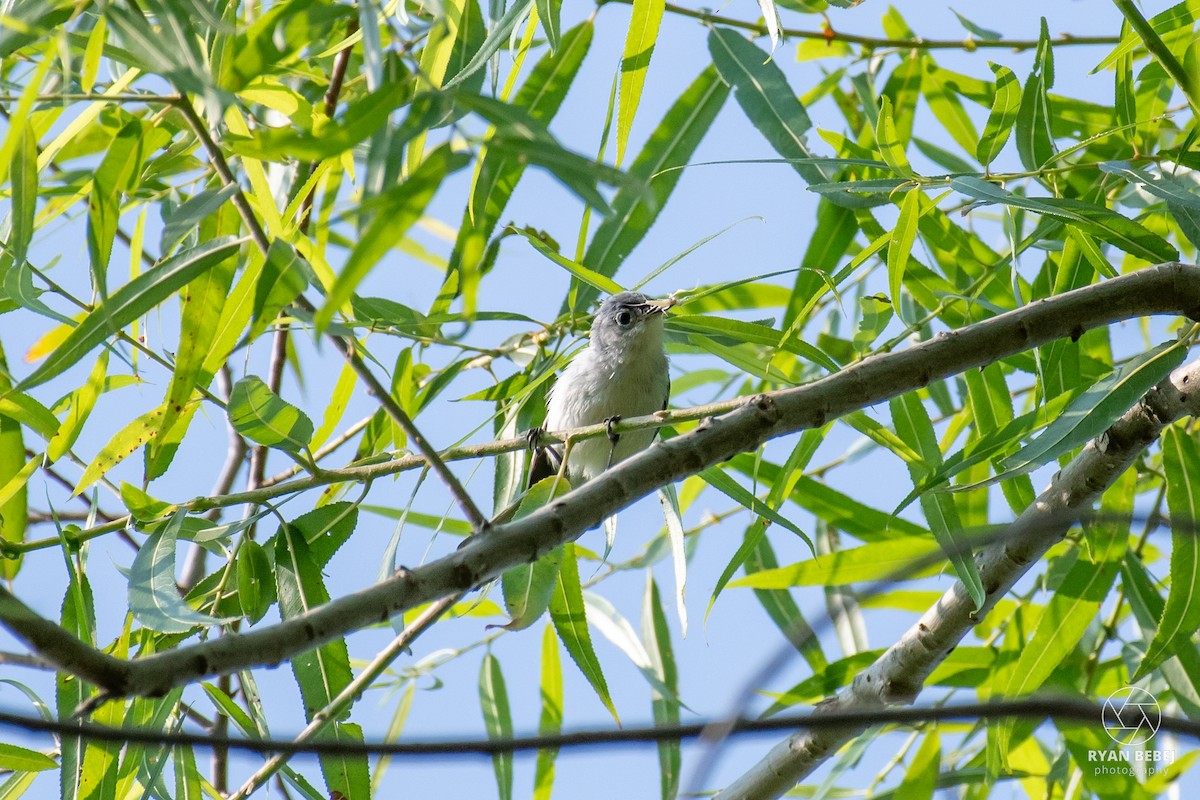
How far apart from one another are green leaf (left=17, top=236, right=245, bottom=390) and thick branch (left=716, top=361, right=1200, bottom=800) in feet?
3.57

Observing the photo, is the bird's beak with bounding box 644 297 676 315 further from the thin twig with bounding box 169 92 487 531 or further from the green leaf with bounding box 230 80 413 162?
the green leaf with bounding box 230 80 413 162

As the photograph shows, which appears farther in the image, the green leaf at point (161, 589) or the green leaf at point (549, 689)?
the green leaf at point (549, 689)

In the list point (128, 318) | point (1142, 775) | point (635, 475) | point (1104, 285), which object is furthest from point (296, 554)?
point (1142, 775)

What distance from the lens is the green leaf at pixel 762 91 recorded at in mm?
2131

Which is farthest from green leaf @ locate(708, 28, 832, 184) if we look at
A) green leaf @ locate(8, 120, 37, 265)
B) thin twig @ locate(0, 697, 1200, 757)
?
thin twig @ locate(0, 697, 1200, 757)

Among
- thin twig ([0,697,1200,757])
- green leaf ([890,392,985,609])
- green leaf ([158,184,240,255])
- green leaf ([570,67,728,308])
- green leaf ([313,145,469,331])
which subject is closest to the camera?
thin twig ([0,697,1200,757])

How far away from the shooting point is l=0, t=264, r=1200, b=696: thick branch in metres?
0.83

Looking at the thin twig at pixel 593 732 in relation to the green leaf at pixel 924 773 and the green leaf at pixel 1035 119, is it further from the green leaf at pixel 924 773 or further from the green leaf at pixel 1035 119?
the green leaf at pixel 924 773

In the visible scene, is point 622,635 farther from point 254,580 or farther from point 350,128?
point 350,128

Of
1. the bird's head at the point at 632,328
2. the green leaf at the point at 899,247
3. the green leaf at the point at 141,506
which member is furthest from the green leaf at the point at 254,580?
the bird's head at the point at 632,328

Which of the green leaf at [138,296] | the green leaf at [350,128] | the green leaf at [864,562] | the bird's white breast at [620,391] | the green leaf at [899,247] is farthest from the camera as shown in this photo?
the bird's white breast at [620,391]

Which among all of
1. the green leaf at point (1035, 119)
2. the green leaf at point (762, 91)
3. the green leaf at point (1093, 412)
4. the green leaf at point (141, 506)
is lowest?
the green leaf at point (1093, 412)

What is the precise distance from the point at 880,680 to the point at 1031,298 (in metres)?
0.79

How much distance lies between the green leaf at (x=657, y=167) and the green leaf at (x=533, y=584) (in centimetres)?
54
